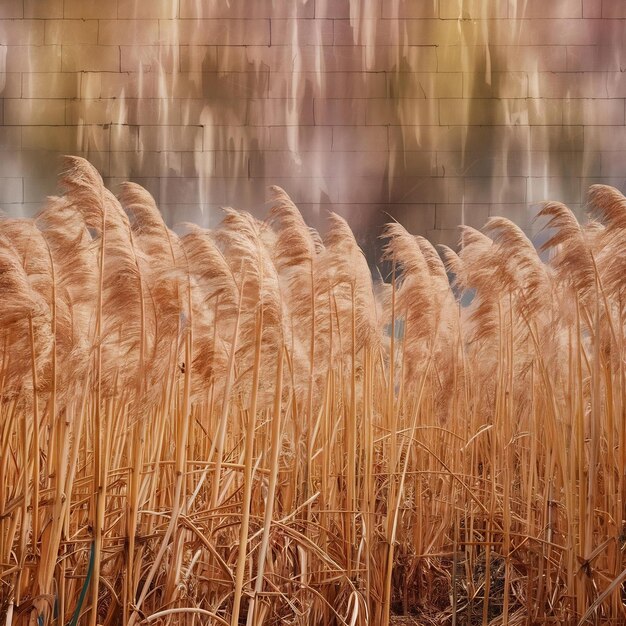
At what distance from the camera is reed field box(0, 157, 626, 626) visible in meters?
1.71

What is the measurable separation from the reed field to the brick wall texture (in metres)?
0.57

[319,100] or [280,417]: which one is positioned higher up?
[319,100]

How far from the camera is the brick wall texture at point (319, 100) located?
3004mm

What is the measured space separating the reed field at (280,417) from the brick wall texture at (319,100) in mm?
572

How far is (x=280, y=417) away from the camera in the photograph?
208cm

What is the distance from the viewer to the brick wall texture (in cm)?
300

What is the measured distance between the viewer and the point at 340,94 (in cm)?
305

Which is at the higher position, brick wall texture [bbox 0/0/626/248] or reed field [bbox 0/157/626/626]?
brick wall texture [bbox 0/0/626/248]

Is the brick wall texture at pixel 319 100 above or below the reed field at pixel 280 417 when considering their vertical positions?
above

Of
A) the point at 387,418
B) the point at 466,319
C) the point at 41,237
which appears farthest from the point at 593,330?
the point at 41,237

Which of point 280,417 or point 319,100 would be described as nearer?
point 280,417

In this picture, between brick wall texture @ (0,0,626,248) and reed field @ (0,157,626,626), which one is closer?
reed field @ (0,157,626,626)

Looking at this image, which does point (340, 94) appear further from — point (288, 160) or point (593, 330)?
point (593, 330)

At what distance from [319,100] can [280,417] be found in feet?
4.89
